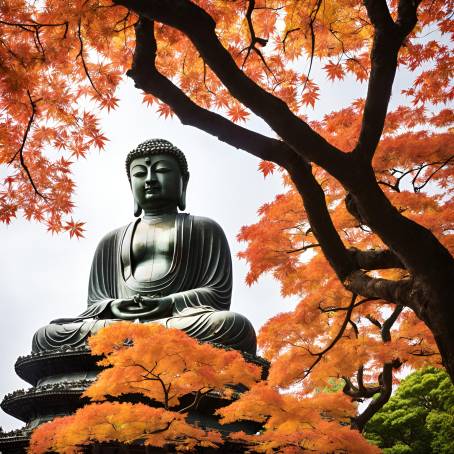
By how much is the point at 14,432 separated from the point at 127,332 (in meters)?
3.86

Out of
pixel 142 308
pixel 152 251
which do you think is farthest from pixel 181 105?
pixel 152 251

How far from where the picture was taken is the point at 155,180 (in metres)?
12.6

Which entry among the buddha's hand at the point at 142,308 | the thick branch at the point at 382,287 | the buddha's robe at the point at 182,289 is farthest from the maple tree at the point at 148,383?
the buddha's hand at the point at 142,308

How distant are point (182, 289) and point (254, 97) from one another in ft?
26.1

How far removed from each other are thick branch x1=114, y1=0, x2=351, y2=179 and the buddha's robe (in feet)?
20.0

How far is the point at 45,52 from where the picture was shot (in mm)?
5848

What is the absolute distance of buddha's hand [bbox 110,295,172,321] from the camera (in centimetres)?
1033

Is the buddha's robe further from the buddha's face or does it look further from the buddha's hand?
the buddha's face

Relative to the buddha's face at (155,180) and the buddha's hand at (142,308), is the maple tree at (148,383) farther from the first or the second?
the buddha's face at (155,180)

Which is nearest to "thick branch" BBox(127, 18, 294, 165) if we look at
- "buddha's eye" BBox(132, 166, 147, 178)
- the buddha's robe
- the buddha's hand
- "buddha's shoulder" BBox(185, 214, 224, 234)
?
the buddha's robe

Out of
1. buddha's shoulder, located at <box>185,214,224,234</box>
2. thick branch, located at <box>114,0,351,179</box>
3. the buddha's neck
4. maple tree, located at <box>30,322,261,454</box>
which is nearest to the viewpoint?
thick branch, located at <box>114,0,351,179</box>

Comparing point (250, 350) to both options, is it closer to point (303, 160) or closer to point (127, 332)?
point (127, 332)

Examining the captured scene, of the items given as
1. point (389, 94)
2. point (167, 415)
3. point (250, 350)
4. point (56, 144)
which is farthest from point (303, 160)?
point (250, 350)

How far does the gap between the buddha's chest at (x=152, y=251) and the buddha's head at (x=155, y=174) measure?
57 centimetres
